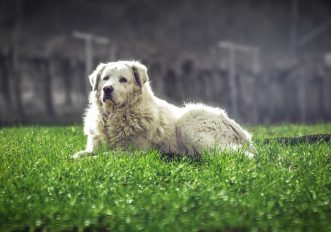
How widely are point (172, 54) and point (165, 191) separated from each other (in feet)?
56.1

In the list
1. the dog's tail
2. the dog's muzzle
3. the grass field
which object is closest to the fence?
the dog's muzzle

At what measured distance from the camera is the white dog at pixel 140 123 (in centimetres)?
749

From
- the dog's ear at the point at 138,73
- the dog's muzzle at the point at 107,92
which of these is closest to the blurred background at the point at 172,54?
the dog's ear at the point at 138,73

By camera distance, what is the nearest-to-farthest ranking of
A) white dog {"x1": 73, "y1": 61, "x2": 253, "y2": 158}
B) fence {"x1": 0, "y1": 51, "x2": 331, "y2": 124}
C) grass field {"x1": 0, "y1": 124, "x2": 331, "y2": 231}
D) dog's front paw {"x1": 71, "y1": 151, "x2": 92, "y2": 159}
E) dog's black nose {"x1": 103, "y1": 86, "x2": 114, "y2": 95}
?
1. grass field {"x1": 0, "y1": 124, "x2": 331, "y2": 231}
2. dog's front paw {"x1": 71, "y1": 151, "x2": 92, "y2": 159}
3. dog's black nose {"x1": 103, "y1": 86, "x2": 114, "y2": 95}
4. white dog {"x1": 73, "y1": 61, "x2": 253, "y2": 158}
5. fence {"x1": 0, "y1": 51, "x2": 331, "y2": 124}

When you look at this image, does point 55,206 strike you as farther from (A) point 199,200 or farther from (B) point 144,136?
(B) point 144,136

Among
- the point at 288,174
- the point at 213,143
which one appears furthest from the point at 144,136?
the point at 288,174

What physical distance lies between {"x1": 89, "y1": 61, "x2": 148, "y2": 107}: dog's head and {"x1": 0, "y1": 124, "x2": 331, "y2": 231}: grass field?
89cm

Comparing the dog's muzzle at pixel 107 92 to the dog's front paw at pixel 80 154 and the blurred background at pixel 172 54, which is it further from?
the blurred background at pixel 172 54

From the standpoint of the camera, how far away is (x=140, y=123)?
7.54 meters

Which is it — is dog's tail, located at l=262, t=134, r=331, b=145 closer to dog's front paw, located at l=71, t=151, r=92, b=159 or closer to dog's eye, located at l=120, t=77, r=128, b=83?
dog's eye, located at l=120, t=77, r=128, b=83

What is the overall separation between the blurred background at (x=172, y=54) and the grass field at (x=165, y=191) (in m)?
10.6

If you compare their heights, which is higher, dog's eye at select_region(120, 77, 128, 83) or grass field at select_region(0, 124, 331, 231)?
dog's eye at select_region(120, 77, 128, 83)

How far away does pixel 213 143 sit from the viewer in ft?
24.5

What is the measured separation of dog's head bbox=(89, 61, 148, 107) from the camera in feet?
24.4
